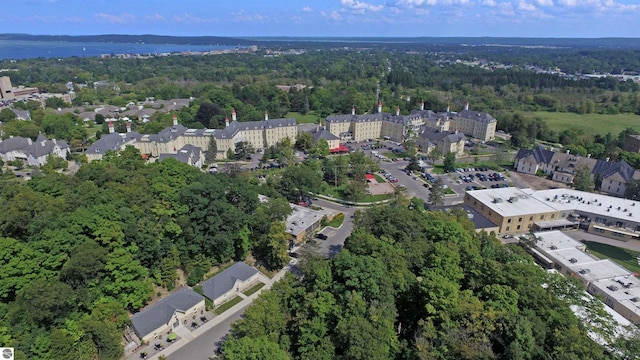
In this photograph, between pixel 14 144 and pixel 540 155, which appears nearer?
pixel 540 155

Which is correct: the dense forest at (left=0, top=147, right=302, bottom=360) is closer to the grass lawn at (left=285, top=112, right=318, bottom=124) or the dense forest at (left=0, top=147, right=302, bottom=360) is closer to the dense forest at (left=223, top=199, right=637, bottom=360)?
the dense forest at (left=223, top=199, right=637, bottom=360)

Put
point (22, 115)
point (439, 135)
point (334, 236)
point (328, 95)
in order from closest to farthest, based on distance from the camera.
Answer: point (334, 236) < point (439, 135) < point (22, 115) < point (328, 95)

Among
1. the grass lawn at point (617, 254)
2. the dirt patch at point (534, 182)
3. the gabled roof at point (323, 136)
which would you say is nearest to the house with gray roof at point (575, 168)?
the dirt patch at point (534, 182)

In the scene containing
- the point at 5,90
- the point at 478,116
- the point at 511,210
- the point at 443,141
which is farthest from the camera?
the point at 5,90

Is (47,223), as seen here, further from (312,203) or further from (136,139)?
(136,139)

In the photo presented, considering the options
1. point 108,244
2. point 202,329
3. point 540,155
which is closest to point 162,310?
point 202,329

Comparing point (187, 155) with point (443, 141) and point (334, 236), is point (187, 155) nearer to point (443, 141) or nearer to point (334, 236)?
point (334, 236)

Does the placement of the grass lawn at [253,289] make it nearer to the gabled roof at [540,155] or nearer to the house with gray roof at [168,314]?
the house with gray roof at [168,314]

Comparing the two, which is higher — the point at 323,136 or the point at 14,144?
the point at 14,144
